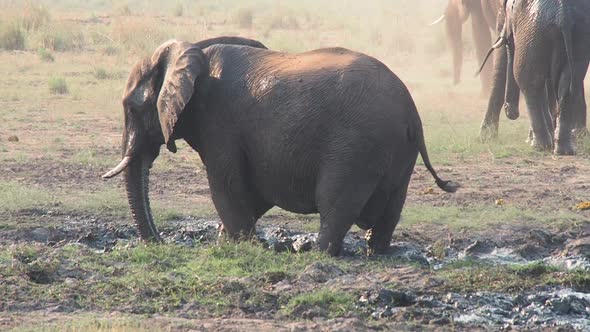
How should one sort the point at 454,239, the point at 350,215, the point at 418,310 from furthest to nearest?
the point at 454,239 < the point at 350,215 < the point at 418,310

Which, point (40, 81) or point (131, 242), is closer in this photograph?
point (131, 242)

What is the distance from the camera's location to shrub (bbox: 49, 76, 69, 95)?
704 inches

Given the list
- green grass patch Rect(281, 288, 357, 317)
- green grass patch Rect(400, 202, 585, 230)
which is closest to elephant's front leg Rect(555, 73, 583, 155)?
green grass patch Rect(400, 202, 585, 230)

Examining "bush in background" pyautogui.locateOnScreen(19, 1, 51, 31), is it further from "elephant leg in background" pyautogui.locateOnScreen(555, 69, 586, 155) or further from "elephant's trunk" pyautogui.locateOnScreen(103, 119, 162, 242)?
"elephant's trunk" pyautogui.locateOnScreen(103, 119, 162, 242)

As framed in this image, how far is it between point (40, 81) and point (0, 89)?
118cm

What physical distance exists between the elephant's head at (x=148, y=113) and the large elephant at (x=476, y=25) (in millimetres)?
9720

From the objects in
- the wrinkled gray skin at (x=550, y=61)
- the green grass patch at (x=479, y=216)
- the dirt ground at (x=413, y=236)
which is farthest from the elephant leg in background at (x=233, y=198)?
the wrinkled gray skin at (x=550, y=61)

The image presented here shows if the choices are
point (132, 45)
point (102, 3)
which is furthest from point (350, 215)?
point (102, 3)

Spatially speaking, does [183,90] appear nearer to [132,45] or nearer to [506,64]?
[506,64]

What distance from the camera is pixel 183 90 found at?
28.8 ft

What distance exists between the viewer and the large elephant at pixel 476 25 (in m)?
19.3

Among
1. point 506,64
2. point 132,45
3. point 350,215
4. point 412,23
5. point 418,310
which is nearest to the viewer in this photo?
point 418,310

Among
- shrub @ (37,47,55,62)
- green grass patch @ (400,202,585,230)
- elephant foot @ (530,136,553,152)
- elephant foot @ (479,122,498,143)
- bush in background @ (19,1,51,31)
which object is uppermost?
green grass patch @ (400,202,585,230)

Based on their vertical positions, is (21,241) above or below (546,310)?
below
